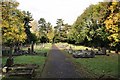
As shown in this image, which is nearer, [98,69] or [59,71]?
[59,71]

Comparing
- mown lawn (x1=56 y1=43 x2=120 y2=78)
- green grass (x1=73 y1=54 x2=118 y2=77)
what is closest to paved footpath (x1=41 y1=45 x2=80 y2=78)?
mown lawn (x1=56 y1=43 x2=120 y2=78)

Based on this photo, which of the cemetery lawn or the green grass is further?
the green grass

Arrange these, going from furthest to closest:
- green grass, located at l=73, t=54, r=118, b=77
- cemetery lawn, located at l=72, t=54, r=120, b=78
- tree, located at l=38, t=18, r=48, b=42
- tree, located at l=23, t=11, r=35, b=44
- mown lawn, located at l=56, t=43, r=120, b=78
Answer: tree, located at l=38, t=18, r=48, b=42 < tree, located at l=23, t=11, r=35, b=44 < green grass, located at l=73, t=54, r=118, b=77 < cemetery lawn, located at l=72, t=54, r=120, b=78 < mown lawn, located at l=56, t=43, r=120, b=78

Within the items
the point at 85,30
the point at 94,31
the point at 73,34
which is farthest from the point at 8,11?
the point at 73,34

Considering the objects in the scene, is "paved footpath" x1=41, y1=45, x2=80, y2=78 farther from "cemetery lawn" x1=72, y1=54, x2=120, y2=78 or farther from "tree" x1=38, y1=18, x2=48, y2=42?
"tree" x1=38, y1=18, x2=48, y2=42

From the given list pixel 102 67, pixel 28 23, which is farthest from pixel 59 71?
pixel 28 23

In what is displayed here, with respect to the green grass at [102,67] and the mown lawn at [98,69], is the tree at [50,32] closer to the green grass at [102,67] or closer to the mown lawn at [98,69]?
the green grass at [102,67]

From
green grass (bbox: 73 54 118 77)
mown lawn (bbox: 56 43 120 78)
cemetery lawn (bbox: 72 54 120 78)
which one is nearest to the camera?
mown lawn (bbox: 56 43 120 78)

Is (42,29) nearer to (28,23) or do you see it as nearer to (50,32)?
(50,32)

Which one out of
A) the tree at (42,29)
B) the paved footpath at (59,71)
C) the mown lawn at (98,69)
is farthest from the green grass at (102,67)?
the tree at (42,29)

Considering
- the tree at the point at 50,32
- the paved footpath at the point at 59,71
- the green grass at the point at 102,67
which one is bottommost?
the paved footpath at the point at 59,71

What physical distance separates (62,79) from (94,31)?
42.8m

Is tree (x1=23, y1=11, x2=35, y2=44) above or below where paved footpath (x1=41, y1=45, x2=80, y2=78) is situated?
above

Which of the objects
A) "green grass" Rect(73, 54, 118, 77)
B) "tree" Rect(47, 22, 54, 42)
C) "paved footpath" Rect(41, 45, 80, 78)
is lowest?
"paved footpath" Rect(41, 45, 80, 78)
